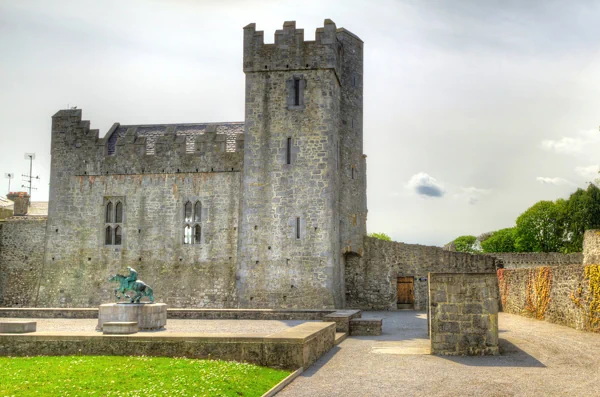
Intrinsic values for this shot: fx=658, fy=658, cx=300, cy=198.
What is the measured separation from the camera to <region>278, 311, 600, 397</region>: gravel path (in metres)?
11.4

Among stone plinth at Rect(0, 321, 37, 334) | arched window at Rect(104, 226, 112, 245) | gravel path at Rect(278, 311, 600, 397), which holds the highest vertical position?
arched window at Rect(104, 226, 112, 245)

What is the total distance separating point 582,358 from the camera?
578 inches

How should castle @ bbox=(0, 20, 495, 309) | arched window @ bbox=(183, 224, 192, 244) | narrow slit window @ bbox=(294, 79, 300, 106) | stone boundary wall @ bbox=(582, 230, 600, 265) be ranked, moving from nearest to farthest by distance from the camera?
castle @ bbox=(0, 20, 495, 309) → narrow slit window @ bbox=(294, 79, 300, 106) → arched window @ bbox=(183, 224, 192, 244) → stone boundary wall @ bbox=(582, 230, 600, 265)

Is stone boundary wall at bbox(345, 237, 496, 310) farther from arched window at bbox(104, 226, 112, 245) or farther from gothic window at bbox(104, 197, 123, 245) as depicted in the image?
arched window at bbox(104, 226, 112, 245)

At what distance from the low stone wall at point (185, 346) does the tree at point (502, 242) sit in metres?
63.2

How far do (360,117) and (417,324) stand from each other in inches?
521

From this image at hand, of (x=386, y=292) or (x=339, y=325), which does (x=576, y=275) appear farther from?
(x=386, y=292)

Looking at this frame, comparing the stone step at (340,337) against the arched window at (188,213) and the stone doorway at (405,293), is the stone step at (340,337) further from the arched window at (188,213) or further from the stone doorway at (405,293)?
the arched window at (188,213)

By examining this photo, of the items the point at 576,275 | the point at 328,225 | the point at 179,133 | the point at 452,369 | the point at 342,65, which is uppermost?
the point at 342,65

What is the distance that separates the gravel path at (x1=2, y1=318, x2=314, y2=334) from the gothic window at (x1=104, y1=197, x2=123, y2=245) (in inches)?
309

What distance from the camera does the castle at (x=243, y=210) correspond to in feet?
96.1

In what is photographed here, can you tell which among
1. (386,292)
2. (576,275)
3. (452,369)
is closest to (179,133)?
(386,292)

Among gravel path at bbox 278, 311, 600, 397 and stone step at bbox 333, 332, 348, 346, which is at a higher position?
stone step at bbox 333, 332, 348, 346

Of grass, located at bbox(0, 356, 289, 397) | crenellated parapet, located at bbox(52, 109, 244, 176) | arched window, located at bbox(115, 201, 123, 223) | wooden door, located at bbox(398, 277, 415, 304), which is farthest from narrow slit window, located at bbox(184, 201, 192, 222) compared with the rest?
grass, located at bbox(0, 356, 289, 397)
